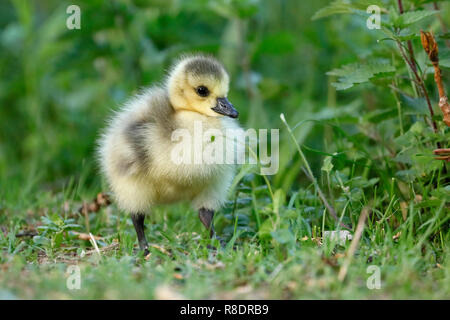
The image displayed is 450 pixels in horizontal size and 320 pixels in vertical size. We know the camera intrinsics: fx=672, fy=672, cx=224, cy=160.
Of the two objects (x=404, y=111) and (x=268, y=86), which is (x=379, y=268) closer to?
(x=404, y=111)

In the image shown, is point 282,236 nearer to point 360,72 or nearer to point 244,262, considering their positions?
point 244,262

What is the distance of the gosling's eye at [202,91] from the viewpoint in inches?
127

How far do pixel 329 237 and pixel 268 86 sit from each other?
9.78ft

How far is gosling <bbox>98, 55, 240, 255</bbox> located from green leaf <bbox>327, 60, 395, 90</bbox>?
53cm

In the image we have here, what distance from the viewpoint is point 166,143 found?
9.95 ft

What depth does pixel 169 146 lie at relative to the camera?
3021mm

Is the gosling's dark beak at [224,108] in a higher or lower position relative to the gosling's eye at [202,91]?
lower

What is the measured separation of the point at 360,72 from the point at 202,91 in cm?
76

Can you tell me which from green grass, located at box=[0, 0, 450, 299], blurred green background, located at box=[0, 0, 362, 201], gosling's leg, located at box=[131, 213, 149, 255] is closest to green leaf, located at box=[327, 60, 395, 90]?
green grass, located at box=[0, 0, 450, 299]

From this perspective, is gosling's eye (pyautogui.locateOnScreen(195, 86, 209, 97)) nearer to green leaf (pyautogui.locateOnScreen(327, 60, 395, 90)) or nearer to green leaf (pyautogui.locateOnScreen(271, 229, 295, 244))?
green leaf (pyautogui.locateOnScreen(327, 60, 395, 90))

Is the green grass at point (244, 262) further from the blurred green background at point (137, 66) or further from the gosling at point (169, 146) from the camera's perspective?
the blurred green background at point (137, 66)

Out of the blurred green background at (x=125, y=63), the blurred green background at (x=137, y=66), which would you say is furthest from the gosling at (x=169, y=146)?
the blurred green background at (x=125, y=63)

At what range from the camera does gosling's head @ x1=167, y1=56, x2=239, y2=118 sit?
323cm
